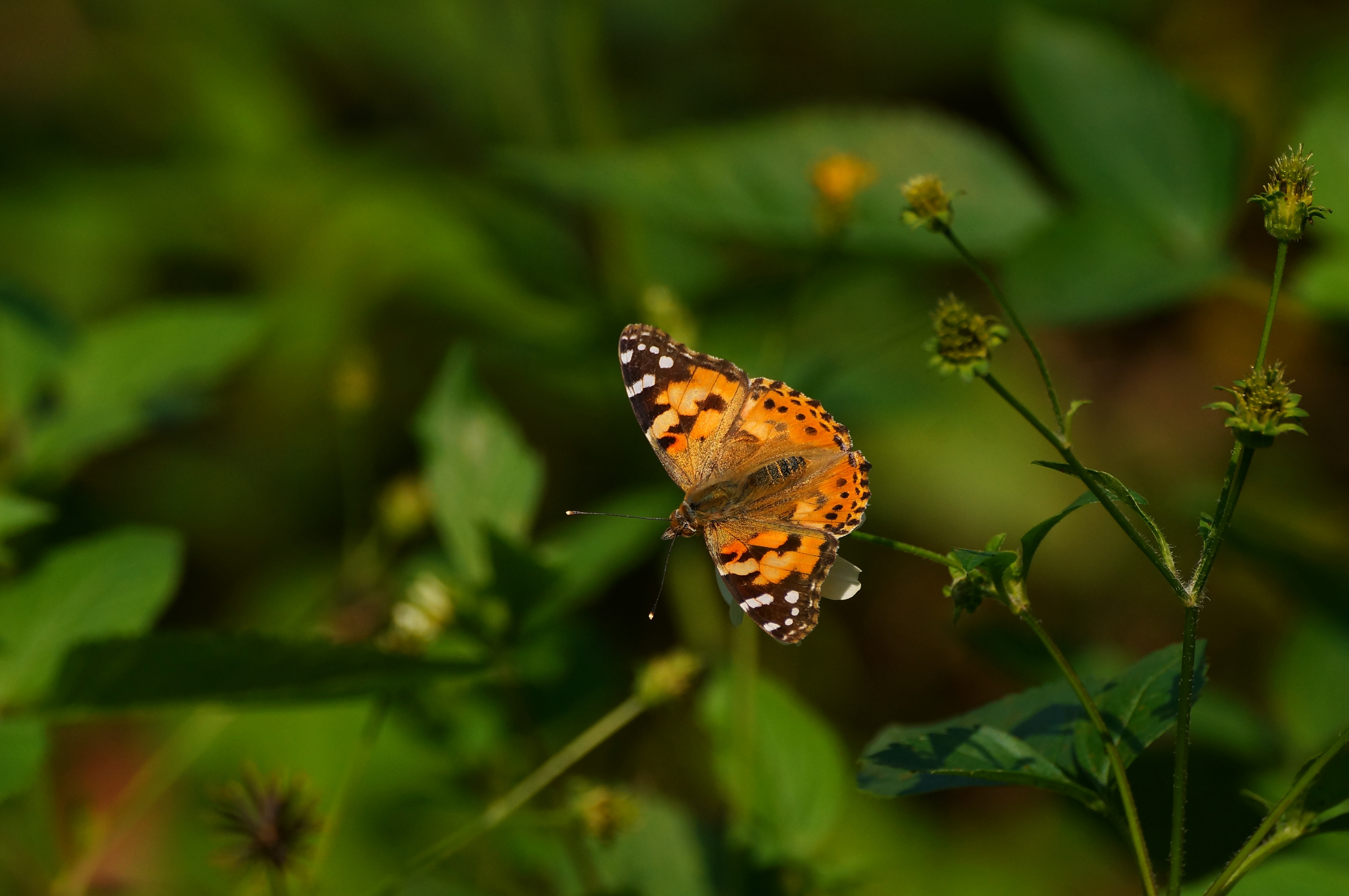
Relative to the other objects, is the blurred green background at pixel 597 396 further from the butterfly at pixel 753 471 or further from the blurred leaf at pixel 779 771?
the butterfly at pixel 753 471

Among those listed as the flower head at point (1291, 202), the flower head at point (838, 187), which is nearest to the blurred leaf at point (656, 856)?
the flower head at point (838, 187)

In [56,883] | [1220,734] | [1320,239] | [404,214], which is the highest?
[404,214]

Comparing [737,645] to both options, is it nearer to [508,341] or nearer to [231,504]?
[508,341]

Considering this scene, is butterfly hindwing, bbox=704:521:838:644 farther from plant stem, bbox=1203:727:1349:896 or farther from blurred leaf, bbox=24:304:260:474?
blurred leaf, bbox=24:304:260:474

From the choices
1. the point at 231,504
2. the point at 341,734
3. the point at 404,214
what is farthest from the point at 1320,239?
the point at 231,504

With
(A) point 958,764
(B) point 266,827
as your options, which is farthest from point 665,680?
(A) point 958,764
